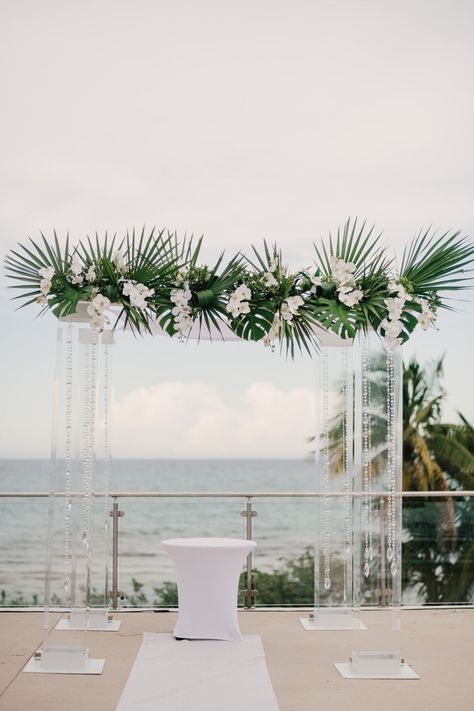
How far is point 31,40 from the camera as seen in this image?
37.7 feet

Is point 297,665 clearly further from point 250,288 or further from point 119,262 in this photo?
point 119,262

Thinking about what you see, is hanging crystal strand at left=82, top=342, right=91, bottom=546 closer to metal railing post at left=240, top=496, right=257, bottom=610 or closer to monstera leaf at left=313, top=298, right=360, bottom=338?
monstera leaf at left=313, top=298, right=360, bottom=338

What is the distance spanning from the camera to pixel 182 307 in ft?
18.8

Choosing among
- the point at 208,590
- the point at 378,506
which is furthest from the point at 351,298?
the point at 208,590

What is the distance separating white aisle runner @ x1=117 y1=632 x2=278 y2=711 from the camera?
194 inches

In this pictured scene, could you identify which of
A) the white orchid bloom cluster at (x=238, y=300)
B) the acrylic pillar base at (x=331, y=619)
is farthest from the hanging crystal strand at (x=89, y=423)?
the acrylic pillar base at (x=331, y=619)

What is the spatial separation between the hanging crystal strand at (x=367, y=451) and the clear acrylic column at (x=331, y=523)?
3.92ft

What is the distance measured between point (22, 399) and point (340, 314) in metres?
23.5

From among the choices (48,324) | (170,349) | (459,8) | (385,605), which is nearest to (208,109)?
(459,8)

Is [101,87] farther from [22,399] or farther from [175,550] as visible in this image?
[22,399]

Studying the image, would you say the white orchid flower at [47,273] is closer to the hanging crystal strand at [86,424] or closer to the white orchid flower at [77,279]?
the white orchid flower at [77,279]

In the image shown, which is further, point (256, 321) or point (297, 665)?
point (256, 321)

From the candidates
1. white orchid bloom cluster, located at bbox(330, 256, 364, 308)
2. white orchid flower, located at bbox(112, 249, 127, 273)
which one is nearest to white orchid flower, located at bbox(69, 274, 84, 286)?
white orchid flower, located at bbox(112, 249, 127, 273)

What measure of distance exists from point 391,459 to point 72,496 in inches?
81.6
